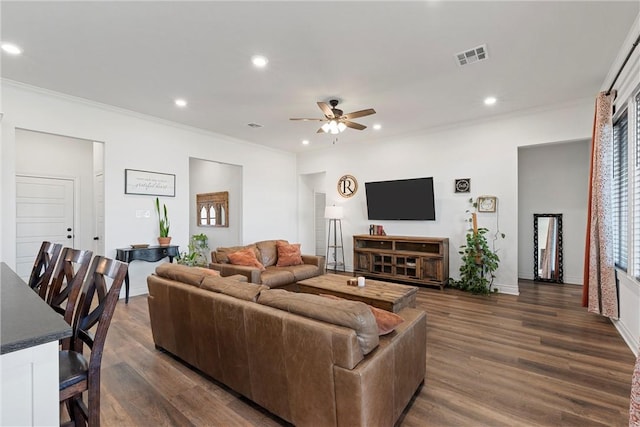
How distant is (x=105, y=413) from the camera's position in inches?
76.9

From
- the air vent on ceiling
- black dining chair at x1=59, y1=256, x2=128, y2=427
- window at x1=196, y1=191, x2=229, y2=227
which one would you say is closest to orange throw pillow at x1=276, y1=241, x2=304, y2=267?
window at x1=196, y1=191, x2=229, y2=227

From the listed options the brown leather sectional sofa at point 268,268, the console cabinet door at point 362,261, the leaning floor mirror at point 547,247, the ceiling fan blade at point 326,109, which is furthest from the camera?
the console cabinet door at point 362,261

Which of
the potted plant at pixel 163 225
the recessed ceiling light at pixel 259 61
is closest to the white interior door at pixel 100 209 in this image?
the potted plant at pixel 163 225

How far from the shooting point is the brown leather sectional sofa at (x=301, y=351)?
4.93 feet

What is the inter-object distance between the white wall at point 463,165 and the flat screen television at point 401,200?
0.49 ft

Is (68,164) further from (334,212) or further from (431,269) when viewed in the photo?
(431,269)

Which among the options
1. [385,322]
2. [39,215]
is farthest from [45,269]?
[39,215]

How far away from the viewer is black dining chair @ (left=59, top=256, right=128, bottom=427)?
4.41 feet

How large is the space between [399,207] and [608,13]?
3.94m

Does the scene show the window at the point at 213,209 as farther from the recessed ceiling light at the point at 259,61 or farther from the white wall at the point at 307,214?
the recessed ceiling light at the point at 259,61

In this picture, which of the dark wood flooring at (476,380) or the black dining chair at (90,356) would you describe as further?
the dark wood flooring at (476,380)

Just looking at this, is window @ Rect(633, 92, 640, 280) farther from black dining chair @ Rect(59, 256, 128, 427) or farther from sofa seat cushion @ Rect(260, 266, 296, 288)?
black dining chair @ Rect(59, 256, 128, 427)

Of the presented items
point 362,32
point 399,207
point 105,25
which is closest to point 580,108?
point 399,207

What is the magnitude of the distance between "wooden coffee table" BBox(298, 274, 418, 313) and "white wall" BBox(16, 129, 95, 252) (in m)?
4.84
